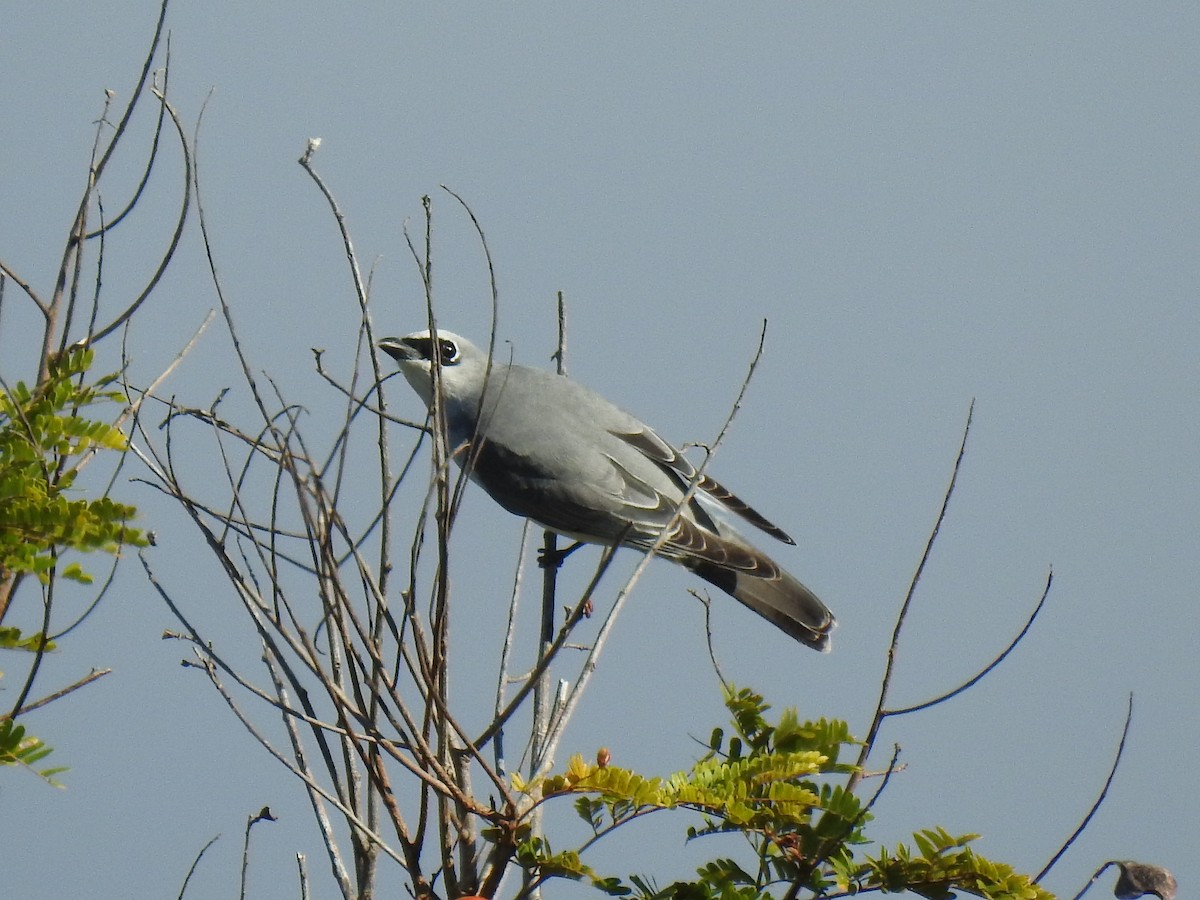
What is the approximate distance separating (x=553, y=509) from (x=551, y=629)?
3.49 feet

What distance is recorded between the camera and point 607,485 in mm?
3945

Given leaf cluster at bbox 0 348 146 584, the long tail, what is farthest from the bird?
leaf cluster at bbox 0 348 146 584

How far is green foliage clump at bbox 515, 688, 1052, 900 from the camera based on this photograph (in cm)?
170

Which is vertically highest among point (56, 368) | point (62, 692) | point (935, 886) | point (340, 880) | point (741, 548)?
point (741, 548)

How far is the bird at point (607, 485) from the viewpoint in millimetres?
3768

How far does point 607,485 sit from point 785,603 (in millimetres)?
680

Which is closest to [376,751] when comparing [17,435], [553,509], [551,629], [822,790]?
[822,790]

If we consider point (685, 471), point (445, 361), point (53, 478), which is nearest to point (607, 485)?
point (685, 471)

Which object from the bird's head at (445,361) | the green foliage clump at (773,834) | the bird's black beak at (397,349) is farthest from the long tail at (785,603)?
the green foliage clump at (773,834)

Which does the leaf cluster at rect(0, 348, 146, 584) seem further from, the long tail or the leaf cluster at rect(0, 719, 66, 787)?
the long tail

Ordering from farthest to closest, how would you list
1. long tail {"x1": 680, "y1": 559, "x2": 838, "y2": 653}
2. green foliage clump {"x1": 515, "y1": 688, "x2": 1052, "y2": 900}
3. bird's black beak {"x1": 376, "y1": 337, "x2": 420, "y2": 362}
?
bird's black beak {"x1": 376, "y1": 337, "x2": 420, "y2": 362} < long tail {"x1": 680, "y1": 559, "x2": 838, "y2": 653} < green foliage clump {"x1": 515, "y1": 688, "x2": 1052, "y2": 900}

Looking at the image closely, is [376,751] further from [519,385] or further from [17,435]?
[519,385]

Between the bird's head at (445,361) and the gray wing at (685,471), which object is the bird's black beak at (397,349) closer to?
the bird's head at (445,361)

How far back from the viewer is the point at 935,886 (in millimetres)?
1738
